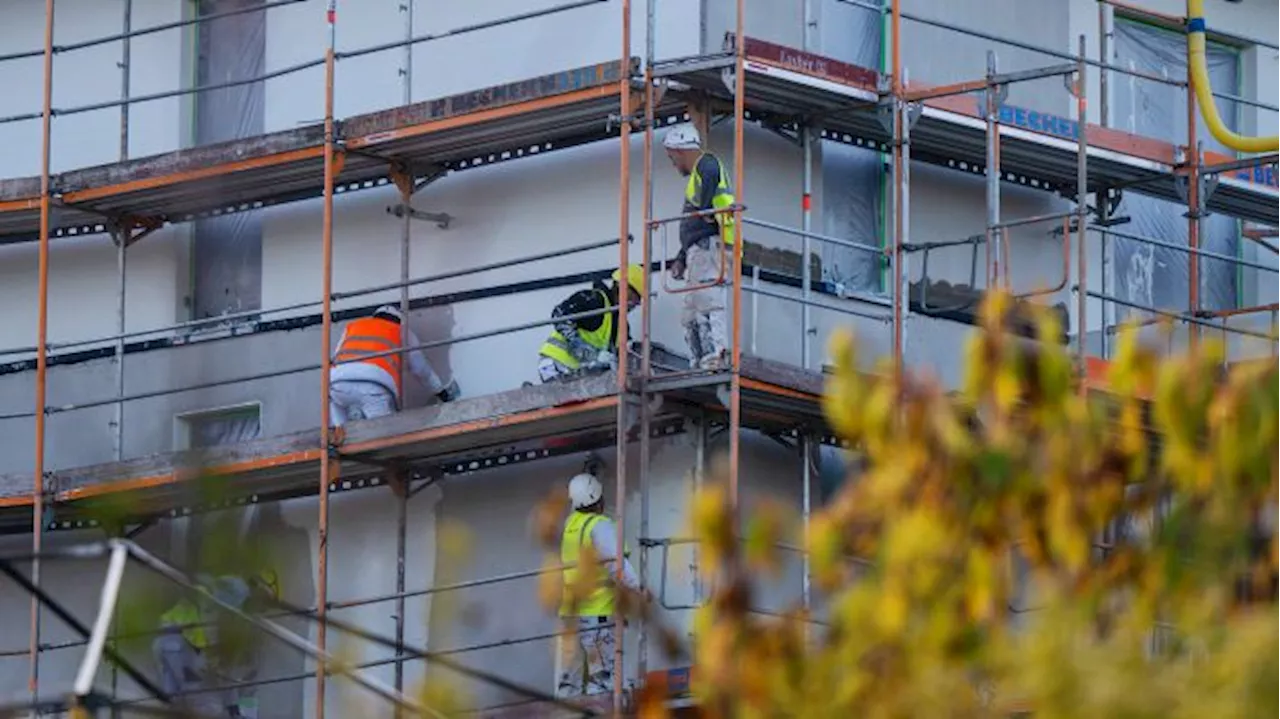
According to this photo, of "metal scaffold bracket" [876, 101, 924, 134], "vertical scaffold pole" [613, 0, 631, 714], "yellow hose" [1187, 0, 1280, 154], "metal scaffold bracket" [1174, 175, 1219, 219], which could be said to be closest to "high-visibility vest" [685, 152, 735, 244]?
"vertical scaffold pole" [613, 0, 631, 714]

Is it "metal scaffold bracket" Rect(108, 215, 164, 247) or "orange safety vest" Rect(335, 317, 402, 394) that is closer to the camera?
"orange safety vest" Rect(335, 317, 402, 394)

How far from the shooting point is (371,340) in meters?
21.3

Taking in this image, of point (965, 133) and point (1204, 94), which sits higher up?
point (1204, 94)

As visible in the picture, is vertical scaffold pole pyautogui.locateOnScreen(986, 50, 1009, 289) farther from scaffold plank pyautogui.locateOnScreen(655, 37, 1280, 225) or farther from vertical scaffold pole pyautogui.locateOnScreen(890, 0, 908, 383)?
vertical scaffold pole pyautogui.locateOnScreen(890, 0, 908, 383)

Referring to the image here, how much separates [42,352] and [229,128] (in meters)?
2.09

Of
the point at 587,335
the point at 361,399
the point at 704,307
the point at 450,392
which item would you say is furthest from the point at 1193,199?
the point at 361,399

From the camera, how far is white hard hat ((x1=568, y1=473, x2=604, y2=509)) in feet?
66.5

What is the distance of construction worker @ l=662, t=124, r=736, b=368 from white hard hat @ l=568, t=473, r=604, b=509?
109 centimetres

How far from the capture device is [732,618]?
281 inches

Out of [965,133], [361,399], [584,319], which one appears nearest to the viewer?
[584,319]

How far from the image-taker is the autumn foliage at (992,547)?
702 cm

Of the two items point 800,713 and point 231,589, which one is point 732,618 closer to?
point 800,713

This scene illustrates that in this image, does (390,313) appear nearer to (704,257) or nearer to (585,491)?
(585,491)

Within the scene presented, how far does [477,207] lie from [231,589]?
511 inches
